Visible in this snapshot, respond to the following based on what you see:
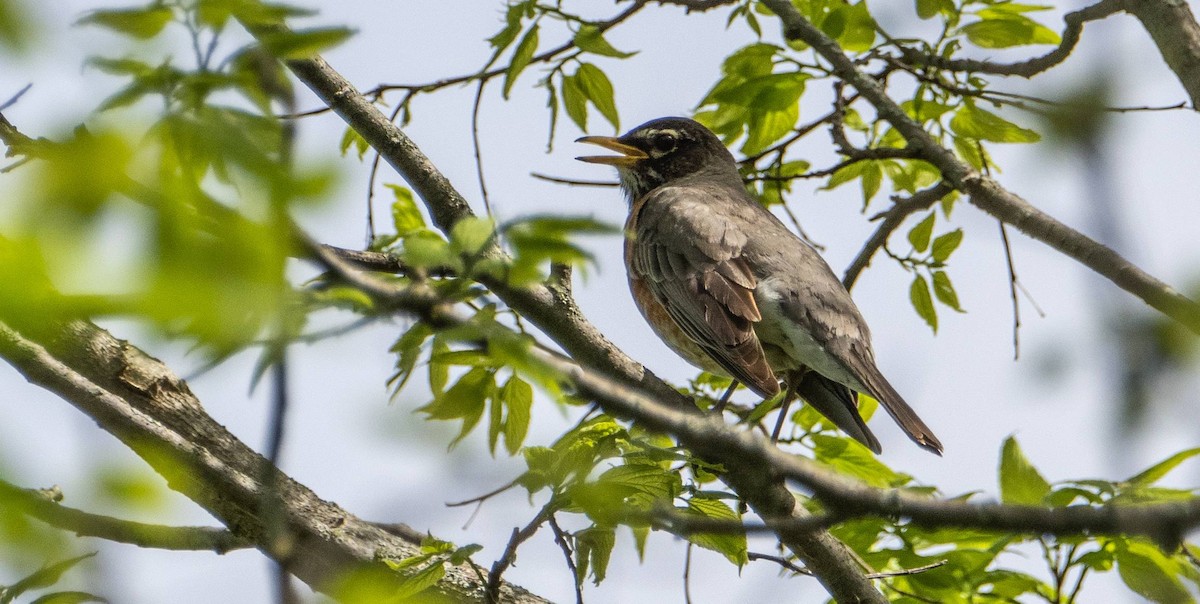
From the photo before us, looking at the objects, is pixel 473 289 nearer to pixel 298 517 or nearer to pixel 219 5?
pixel 219 5

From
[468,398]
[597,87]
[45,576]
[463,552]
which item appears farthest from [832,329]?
[45,576]

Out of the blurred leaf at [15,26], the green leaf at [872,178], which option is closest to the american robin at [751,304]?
the green leaf at [872,178]

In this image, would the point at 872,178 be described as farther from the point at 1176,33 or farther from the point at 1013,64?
the point at 1176,33

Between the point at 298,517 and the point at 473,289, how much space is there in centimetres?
136

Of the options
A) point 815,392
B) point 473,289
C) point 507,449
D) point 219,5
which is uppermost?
point 815,392

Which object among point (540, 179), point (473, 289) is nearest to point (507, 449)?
point (473, 289)

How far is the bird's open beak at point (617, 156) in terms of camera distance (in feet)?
19.7

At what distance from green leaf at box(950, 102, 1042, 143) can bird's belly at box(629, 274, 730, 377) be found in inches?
52.2

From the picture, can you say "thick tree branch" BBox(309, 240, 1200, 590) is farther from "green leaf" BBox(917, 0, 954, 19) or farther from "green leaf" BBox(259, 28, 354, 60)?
"green leaf" BBox(917, 0, 954, 19)

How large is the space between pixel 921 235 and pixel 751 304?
0.76m

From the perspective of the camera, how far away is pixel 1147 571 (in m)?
2.85

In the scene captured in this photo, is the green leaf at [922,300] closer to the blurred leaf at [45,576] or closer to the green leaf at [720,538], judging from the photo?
the green leaf at [720,538]

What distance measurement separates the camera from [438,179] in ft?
10.9

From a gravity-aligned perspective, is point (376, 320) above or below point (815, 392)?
below
